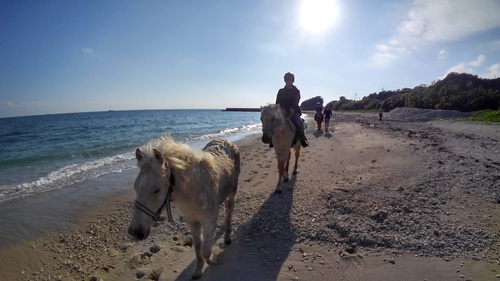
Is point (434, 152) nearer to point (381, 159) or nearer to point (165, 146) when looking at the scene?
point (381, 159)

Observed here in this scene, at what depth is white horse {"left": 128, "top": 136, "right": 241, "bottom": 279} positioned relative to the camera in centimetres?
271

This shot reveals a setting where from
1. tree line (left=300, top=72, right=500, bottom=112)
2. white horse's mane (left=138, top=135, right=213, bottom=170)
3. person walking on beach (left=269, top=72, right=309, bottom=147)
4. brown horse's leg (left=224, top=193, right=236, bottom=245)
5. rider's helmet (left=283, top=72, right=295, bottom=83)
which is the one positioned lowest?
brown horse's leg (left=224, top=193, right=236, bottom=245)

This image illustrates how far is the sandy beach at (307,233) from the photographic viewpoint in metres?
3.76

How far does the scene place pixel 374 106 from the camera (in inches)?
2522

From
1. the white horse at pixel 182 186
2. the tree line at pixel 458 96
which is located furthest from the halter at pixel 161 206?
the tree line at pixel 458 96

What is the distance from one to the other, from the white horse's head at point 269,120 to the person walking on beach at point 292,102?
88 centimetres

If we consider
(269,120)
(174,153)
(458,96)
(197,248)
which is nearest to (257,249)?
(197,248)

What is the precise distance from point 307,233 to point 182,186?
110 inches

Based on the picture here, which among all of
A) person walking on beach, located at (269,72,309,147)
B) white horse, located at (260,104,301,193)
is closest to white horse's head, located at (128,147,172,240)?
white horse, located at (260,104,301,193)

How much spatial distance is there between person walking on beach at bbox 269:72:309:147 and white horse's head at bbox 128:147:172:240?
5538 mm

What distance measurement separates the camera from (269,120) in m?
6.86

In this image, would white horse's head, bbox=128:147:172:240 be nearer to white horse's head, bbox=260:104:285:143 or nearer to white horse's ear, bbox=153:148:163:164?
white horse's ear, bbox=153:148:163:164

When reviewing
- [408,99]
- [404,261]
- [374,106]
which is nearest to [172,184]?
[404,261]

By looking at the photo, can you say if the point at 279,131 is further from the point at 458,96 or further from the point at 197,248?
the point at 458,96
